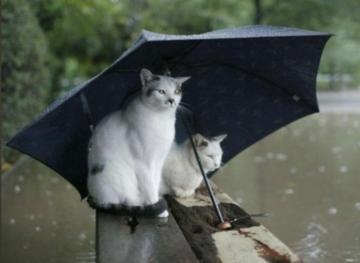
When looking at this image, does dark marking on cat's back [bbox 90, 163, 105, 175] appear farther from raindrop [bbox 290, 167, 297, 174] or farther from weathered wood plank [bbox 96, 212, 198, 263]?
raindrop [bbox 290, 167, 297, 174]

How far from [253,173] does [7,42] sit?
13.3 feet

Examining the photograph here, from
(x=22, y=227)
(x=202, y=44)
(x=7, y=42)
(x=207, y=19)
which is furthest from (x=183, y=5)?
(x=202, y=44)

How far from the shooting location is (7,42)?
951cm

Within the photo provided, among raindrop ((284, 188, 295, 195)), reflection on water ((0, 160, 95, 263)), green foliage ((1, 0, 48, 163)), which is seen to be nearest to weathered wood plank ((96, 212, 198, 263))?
reflection on water ((0, 160, 95, 263))

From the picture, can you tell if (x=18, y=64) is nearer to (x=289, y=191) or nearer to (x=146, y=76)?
(x=289, y=191)

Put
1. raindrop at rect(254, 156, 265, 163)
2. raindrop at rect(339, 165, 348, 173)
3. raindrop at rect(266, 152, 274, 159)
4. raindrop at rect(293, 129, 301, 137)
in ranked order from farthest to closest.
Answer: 1. raindrop at rect(293, 129, 301, 137)
2. raindrop at rect(266, 152, 274, 159)
3. raindrop at rect(254, 156, 265, 163)
4. raindrop at rect(339, 165, 348, 173)

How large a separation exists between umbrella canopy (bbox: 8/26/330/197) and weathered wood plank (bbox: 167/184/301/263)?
62 cm

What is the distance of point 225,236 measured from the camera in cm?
366

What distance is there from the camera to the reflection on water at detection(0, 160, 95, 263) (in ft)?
17.7

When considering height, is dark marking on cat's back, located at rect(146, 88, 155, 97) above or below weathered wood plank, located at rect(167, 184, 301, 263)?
above

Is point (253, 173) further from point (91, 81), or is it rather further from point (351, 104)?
point (351, 104)

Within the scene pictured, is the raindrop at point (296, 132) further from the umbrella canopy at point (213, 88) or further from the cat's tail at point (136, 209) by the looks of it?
the cat's tail at point (136, 209)

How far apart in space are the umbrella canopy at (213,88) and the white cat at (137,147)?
20 centimetres

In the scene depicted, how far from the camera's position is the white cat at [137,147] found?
3658 millimetres
